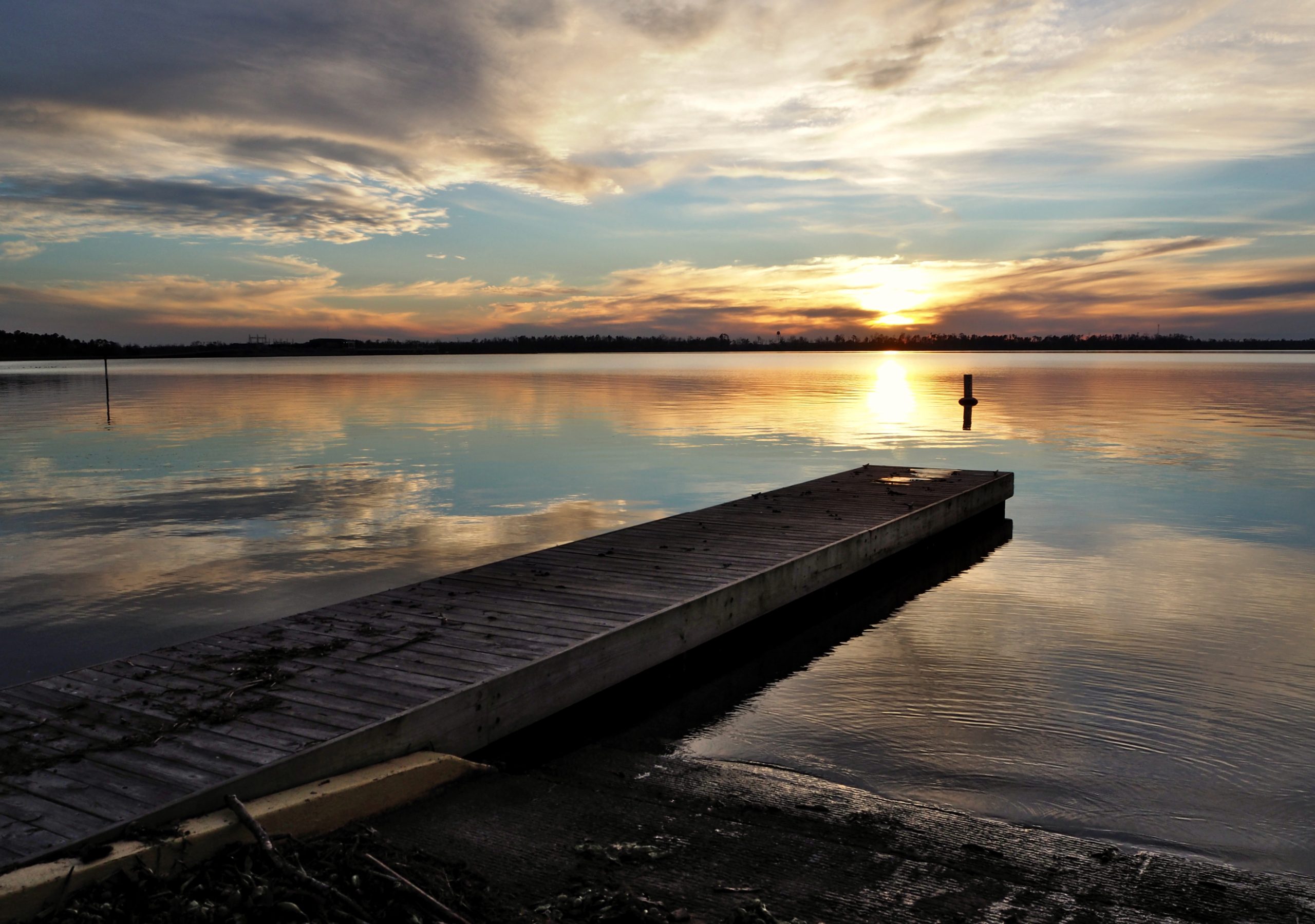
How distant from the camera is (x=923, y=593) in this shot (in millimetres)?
11836

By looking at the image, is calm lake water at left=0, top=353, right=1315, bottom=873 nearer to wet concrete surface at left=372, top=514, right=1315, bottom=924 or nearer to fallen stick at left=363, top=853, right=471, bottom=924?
wet concrete surface at left=372, top=514, right=1315, bottom=924

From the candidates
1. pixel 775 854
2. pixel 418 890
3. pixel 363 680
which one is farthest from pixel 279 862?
pixel 775 854

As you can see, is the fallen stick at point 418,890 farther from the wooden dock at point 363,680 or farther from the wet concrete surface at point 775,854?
the wooden dock at point 363,680

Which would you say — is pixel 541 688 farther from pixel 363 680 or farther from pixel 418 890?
pixel 418 890

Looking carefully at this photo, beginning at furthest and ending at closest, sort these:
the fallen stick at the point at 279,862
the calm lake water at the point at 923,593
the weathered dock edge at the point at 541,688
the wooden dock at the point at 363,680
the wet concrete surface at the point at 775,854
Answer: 1. the calm lake water at the point at 923,593
2. the weathered dock edge at the point at 541,688
3. the wooden dock at the point at 363,680
4. the wet concrete surface at the point at 775,854
5. the fallen stick at the point at 279,862

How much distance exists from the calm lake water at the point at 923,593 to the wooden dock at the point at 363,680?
0.98m

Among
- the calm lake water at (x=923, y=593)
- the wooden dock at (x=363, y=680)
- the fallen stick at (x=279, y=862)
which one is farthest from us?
the calm lake water at (x=923, y=593)

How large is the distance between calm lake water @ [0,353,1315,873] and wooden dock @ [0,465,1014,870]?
98 centimetres

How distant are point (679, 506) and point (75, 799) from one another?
1295 cm

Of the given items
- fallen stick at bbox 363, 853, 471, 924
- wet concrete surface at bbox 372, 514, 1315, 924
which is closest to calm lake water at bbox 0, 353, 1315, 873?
wet concrete surface at bbox 372, 514, 1315, 924

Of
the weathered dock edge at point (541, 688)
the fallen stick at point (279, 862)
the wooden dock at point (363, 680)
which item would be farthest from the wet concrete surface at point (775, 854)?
the fallen stick at point (279, 862)

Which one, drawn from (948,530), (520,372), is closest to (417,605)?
(948,530)

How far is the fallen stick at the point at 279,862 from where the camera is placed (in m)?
3.85

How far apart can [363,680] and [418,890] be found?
227cm
